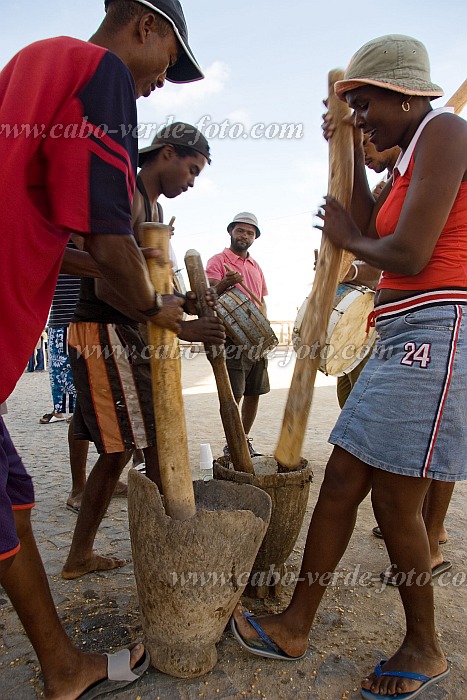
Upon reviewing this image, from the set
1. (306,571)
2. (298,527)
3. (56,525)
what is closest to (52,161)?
(306,571)

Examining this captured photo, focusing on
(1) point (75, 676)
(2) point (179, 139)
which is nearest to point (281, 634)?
(1) point (75, 676)

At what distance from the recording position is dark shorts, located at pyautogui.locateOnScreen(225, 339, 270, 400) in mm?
4767

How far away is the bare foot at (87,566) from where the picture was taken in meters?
2.67

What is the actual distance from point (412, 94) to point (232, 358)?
3.19 meters

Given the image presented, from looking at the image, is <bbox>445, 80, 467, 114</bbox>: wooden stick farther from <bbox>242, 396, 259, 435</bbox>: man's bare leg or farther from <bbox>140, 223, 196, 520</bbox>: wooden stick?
<bbox>242, 396, 259, 435</bbox>: man's bare leg

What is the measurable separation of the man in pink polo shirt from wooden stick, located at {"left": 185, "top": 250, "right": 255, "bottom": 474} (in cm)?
205

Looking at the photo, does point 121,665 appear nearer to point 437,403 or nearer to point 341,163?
point 437,403

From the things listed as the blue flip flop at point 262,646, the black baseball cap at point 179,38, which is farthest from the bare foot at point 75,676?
the black baseball cap at point 179,38

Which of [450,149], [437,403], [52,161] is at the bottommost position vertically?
[437,403]

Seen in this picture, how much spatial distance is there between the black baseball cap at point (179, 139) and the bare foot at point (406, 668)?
2637 mm

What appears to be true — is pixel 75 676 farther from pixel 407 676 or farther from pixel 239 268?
pixel 239 268

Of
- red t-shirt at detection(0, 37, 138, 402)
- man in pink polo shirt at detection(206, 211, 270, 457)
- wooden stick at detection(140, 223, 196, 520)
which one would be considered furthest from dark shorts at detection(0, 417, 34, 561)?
man in pink polo shirt at detection(206, 211, 270, 457)

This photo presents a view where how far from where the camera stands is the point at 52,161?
4.66 ft

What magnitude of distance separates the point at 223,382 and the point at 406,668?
1.30 metres
